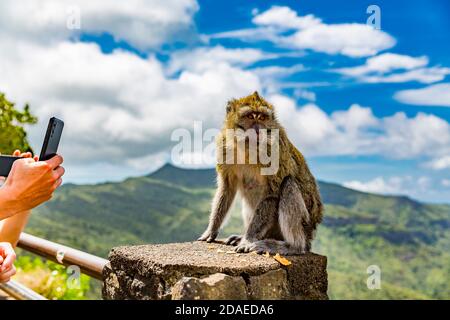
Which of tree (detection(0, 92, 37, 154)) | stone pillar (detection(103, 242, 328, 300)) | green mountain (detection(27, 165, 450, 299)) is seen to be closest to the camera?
stone pillar (detection(103, 242, 328, 300))

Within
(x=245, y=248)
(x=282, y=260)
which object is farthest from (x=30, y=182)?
(x=245, y=248)

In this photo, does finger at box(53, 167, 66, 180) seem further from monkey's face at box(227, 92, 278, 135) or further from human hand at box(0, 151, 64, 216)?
monkey's face at box(227, 92, 278, 135)

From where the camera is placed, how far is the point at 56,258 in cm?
499

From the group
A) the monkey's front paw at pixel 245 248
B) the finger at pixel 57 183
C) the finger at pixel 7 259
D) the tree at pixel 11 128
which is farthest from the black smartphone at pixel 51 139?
the tree at pixel 11 128

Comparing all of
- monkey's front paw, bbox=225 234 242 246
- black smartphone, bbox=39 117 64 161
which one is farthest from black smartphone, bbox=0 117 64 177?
monkey's front paw, bbox=225 234 242 246

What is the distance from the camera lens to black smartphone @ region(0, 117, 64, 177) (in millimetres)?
2359

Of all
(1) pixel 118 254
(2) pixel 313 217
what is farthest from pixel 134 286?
(2) pixel 313 217

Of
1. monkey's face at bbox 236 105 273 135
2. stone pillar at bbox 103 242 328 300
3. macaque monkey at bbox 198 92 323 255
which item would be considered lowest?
stone pillar at bbox 103 242 328 300

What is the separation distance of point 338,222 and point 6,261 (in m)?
61.1

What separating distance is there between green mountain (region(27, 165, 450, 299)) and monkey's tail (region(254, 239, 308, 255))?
4932 cm

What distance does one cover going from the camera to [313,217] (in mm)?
4340

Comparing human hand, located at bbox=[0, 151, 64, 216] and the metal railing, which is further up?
human hand, located at bbox=[0, 151, 64, 216]
